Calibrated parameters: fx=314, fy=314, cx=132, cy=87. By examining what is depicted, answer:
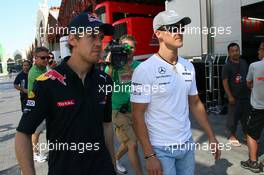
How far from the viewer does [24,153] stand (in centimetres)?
171

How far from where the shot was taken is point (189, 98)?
265 cm

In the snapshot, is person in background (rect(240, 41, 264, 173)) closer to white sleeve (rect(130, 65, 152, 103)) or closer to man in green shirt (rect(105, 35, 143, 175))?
man in green shirt (rect(105, 35, 143, 175))


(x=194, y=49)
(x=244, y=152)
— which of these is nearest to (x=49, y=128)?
Answer: (x=244, y=152)

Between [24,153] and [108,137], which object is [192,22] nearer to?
[108,137]

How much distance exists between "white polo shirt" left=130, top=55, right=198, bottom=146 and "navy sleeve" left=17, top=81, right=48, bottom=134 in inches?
30.0

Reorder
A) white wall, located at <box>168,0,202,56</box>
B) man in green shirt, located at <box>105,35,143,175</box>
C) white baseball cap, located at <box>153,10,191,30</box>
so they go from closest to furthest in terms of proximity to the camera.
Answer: white baseball cap, located at <box>153,10,191,30</box> → man in green shirt, located at <box>105,35,143,175</box> → white wall, located at <box>168,0,202,56</box>

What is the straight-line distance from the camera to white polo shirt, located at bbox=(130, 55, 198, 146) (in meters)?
2.28

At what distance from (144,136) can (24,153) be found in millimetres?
870

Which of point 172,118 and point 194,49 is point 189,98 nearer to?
point 172,118

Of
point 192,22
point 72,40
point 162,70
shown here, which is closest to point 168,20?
point 162,70

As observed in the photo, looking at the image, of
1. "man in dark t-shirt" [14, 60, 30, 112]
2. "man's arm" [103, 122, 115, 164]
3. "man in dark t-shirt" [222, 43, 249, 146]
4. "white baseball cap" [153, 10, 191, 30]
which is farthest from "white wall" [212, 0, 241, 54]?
"man's arm" [103, 122, 115, 164]

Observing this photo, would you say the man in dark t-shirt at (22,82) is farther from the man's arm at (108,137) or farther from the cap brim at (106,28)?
the cap brim at (106,28)

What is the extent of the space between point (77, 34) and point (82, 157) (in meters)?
0.75

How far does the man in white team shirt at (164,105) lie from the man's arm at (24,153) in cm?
83
